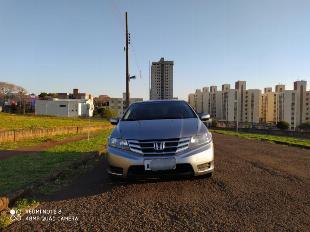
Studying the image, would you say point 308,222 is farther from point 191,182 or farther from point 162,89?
point 162,89

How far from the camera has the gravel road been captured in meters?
4.30

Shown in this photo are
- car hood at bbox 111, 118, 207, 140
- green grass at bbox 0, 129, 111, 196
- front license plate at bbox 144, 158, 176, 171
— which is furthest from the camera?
green grass at bbox 0, 129, 111, 196

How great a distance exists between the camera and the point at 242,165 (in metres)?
9.05

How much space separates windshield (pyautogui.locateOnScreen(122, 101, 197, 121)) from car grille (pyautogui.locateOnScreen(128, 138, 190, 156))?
1.45 m

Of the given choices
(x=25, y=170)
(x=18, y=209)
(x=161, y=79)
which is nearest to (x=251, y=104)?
(x=161, y=79)

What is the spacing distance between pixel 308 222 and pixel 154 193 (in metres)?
2.39

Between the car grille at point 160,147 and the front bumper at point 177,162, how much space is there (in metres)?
0.07

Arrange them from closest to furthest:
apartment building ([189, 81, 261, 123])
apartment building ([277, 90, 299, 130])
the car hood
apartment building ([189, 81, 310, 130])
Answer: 1. the car hood
2. apartment building ([277, 90, 299, 130])
3. apartment building ([189, 81, 310, 130])
4. apartment building ([189, 81, 261, 123])

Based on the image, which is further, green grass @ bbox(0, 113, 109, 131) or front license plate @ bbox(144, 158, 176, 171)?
green grass @ bbox(0, 113, 109, 131)

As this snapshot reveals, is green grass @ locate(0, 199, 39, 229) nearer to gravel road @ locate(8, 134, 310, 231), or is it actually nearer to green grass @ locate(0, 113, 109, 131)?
gravel road @ locate(8, 134, 310, 231)

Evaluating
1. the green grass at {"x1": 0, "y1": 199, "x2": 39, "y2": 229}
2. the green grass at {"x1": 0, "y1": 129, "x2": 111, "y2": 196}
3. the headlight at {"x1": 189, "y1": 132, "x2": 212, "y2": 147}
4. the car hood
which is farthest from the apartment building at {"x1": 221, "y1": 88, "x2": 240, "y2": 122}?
the green grass at {"x1": 0, "y1": 199, "x2": 39, "y2": 229}

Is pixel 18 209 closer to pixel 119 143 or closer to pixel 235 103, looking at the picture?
pixel 119 143

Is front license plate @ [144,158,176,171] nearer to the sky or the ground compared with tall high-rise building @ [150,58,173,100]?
nearer to the ground

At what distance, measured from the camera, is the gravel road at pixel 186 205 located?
4.30m
